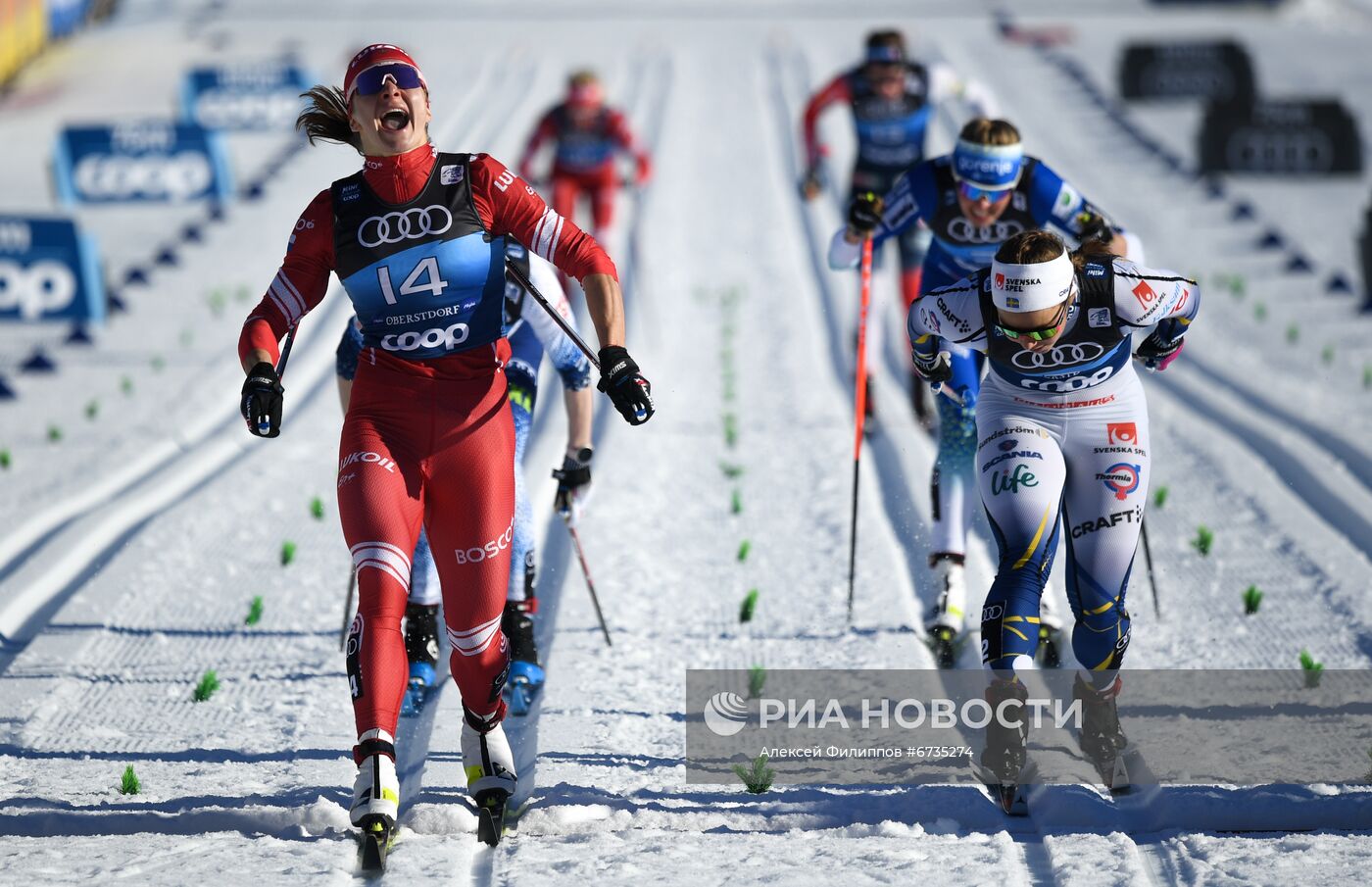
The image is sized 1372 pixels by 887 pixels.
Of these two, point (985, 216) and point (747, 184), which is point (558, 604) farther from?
point (747, 184)

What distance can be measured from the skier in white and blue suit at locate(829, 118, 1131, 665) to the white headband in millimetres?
1350

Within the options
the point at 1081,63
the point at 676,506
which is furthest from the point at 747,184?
the point at 676,506

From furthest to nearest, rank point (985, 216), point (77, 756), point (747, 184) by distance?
1. point (747, 184)
2. point (985, 216)
3. point (77, 756)

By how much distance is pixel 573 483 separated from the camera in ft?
18.4

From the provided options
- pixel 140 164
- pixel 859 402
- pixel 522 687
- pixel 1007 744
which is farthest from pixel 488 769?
→ pixel 140 164

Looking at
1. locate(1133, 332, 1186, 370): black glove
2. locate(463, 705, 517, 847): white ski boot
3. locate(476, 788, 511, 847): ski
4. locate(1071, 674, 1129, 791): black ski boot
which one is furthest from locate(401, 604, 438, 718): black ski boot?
locate(1133, 332, 1186, 370): black glove

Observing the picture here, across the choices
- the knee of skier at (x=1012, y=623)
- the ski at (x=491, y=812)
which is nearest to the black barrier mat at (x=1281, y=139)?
the knee of skier at (x=1012, y=623)

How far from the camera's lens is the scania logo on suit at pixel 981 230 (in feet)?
20.9

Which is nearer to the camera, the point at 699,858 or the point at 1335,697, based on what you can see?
the point at 699,858

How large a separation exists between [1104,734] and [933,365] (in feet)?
4.76

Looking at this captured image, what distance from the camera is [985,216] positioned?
6.29 m

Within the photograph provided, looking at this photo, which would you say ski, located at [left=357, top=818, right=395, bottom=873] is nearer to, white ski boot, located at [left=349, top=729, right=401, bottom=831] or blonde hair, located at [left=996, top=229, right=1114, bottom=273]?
white ski boot, located at [left=349, top=729, right=401, bottom=831]

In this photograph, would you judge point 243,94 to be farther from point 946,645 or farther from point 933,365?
point 933,365

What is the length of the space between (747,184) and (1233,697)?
1288cm
